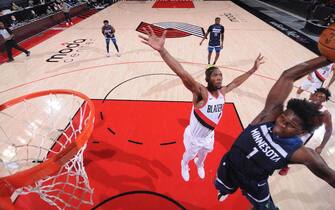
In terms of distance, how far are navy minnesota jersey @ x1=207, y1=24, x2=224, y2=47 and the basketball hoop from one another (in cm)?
508

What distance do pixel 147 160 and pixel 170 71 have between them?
14.7 feet

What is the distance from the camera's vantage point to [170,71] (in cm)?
838

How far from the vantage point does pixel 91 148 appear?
4.86 meters

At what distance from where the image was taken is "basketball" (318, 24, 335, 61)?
8.01ft

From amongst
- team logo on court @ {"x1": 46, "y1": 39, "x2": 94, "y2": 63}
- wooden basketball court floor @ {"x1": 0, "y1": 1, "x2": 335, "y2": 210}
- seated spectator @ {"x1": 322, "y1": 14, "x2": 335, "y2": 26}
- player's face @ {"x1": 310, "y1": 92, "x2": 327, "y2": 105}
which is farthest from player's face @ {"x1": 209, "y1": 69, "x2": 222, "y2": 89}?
seated spectator @ {"x1": 322, "y1": 14, "x2": 335, "y2": 26}

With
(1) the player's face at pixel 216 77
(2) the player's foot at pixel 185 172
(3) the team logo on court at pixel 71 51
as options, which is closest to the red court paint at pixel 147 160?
(2) the player's foot at pixel 185 172

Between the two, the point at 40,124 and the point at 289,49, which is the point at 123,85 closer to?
the point at 40,124

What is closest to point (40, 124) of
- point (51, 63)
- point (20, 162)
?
point (20, 162)

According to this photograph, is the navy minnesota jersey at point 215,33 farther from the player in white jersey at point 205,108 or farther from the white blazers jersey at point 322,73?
the player in white jersey at point 205,108

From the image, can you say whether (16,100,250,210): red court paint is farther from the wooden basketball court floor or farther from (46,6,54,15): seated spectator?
(46,6,54,15): seated spectator

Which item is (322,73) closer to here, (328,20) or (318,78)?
(318,78)

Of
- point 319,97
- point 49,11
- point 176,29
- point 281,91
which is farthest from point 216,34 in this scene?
point 49,11

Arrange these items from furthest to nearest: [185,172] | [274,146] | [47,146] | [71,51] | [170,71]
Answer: [71,51], [170,71], [47,146], [185,172], [274,146]

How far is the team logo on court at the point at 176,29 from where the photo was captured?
12.9 metres
